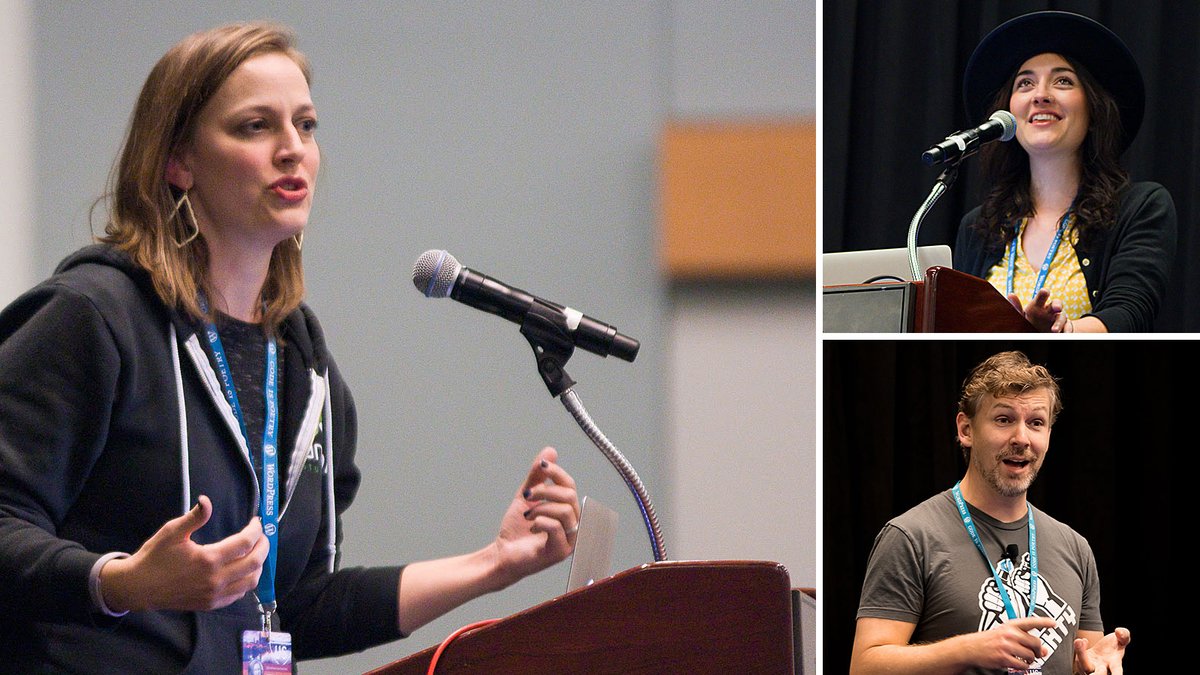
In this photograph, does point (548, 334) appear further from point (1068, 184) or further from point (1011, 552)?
point (1068, 184)

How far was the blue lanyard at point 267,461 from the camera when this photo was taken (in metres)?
1.57

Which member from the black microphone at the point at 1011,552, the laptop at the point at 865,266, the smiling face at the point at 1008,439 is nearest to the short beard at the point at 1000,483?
the smiling face at the point at 1008,439

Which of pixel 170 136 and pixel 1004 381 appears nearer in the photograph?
pixel 170 136

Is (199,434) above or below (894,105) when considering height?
below

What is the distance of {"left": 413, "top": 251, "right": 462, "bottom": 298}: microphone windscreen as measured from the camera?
143 cm

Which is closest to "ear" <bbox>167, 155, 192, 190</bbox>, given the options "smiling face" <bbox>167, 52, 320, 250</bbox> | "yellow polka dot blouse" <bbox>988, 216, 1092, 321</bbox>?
"smiling face" <bbox>167, 52, 320, 250</bbox>

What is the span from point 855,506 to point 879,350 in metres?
0.35

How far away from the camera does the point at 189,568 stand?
3.77 feet

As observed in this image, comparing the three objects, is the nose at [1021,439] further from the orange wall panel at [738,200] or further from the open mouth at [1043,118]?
the orange wall panel at [738,200]

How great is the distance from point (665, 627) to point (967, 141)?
101cm

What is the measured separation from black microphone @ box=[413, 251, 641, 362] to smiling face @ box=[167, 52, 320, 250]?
0.33 metres

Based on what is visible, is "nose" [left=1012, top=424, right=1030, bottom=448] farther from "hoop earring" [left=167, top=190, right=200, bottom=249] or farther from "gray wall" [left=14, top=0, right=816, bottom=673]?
"hoop earring" [left=167, top=190, right=200, bottom=249]

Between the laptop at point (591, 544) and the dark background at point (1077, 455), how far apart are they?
98cm

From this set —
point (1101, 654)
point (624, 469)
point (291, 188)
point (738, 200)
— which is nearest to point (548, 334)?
point (624, 469)
